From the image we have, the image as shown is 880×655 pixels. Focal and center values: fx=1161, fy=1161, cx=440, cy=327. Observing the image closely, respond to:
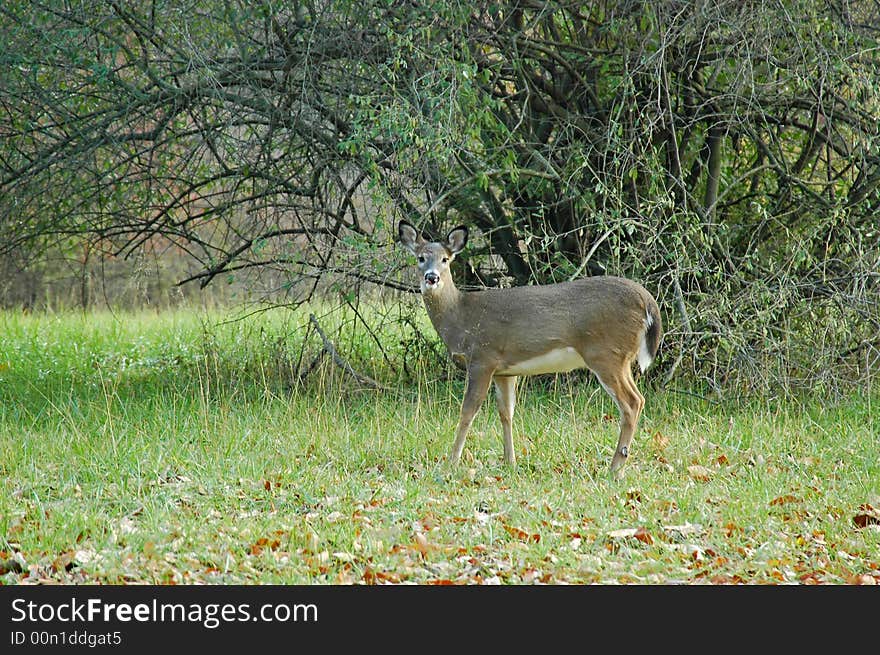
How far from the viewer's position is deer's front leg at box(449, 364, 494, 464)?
7180mm

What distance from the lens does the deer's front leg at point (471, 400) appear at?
23.6 ft

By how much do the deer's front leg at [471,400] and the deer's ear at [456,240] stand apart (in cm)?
78

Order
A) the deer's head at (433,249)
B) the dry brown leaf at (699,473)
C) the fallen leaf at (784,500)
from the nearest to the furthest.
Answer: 1. the fallen leaf at (784,500)
2. the dry brown leaf at (699,473)
3. the deer's head at (433,249)

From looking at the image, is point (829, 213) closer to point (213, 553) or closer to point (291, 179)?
point (291, 179)

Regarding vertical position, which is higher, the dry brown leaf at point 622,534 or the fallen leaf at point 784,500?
the fallen leaf at point 784,500

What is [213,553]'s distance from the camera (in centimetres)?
514

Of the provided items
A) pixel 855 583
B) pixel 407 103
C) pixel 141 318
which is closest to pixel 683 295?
pixel 407 103

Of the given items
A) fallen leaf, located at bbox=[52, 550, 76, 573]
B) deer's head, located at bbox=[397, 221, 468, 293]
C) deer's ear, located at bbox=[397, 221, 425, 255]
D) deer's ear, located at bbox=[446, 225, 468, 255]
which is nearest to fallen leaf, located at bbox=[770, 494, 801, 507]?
deer's head, located at bbox=[397, 221, 468, 293]

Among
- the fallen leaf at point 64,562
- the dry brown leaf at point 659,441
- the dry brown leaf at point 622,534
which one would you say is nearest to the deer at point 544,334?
the dry brown leaf at point 659,441

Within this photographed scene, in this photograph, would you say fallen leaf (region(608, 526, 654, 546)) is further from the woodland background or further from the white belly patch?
the woodland background

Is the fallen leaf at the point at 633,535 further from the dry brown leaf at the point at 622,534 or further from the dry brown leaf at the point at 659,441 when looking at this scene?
the dry brown leaf at the point at 659,441

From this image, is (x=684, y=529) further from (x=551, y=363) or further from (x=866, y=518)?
(x=551, y=363)

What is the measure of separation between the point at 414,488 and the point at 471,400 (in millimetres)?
1035

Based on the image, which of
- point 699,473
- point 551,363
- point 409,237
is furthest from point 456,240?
point 699,473
